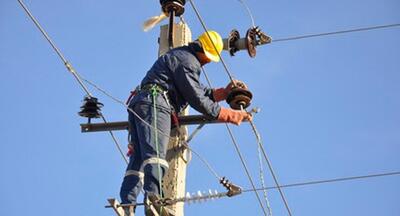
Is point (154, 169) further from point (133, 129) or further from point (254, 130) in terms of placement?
point (254, 130)

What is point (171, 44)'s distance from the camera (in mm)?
6242

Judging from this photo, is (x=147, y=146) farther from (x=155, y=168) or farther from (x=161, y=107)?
(x=161, y=107)

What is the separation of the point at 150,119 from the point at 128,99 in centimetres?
58

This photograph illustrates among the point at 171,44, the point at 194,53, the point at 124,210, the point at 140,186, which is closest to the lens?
the point at 124,210

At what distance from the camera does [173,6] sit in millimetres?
5957

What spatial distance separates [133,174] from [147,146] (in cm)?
30

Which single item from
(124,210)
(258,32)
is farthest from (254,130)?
(124,210)

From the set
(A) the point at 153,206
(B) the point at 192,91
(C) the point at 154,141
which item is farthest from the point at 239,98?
(A) the point at 153,206

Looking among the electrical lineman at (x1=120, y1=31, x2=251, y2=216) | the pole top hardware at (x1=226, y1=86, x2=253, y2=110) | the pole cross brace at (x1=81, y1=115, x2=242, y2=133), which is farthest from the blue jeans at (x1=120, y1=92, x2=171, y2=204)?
the pole top hardware at (x1=226, y1=86, x2=253, y2=110)

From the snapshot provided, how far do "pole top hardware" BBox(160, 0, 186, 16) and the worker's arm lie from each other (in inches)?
25.5

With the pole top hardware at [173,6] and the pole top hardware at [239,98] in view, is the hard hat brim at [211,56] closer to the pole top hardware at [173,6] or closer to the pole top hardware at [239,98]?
the pole top hardware at [239,98]

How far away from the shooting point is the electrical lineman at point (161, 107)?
5.11m

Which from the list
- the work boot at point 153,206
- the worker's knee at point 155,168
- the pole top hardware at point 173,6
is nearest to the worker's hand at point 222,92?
the pole top hardware at point 173,6

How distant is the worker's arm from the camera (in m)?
5.43
